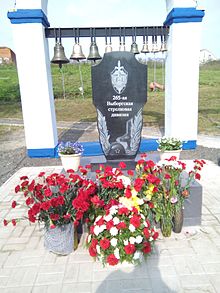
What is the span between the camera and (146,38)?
5613 millimetres

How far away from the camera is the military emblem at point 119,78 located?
3.74 m

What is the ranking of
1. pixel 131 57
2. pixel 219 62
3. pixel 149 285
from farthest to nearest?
pixel 219 62 → pixel 131 57 → pixel 149 285

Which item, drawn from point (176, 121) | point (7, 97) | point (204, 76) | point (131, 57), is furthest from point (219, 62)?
point (131, 57)

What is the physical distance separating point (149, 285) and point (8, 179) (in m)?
3.69

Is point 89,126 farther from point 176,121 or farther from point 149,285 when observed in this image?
point 149,285

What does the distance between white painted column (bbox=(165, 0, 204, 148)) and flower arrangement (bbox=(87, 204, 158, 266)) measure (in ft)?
13.7

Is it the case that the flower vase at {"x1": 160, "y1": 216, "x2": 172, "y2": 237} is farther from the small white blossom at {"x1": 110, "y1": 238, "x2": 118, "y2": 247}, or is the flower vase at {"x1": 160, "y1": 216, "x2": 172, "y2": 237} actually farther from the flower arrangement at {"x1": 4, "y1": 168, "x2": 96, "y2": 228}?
the flower arrangement at {"x1": 4, "y1": 168, "x2": 96, "y2": 228}

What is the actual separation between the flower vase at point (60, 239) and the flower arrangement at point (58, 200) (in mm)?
66

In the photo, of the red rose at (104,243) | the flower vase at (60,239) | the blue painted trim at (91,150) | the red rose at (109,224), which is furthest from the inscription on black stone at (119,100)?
the blue painted trim at (91,150)

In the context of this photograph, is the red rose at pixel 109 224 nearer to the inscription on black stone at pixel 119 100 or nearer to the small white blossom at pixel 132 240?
the small white blossom at pixel 132 240

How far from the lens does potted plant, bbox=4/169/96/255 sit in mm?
2420

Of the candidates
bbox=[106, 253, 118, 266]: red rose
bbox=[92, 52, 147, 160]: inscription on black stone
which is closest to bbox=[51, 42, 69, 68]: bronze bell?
bbox=[92, 52, 147, 160]: inscription on black stone

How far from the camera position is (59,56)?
5.16 meters

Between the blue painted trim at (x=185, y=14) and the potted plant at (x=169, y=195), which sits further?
the blue painted trim at (x=185, y=14)
